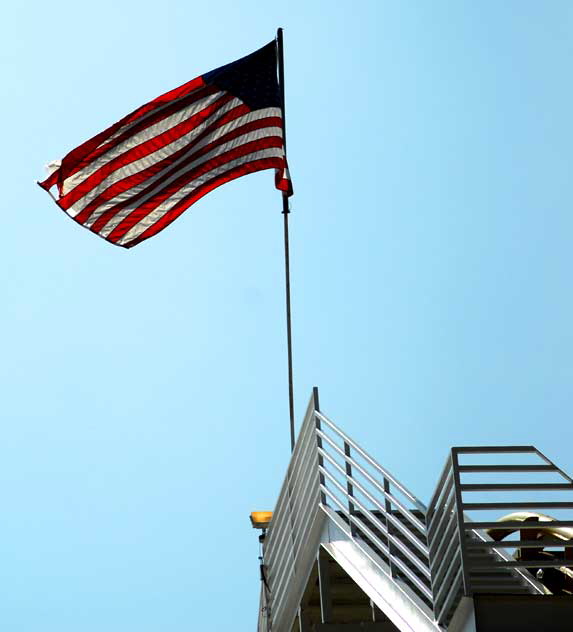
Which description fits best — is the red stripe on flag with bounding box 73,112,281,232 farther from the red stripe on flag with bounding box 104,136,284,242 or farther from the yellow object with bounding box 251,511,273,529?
the yellow object with bounding box 251,511,273,529

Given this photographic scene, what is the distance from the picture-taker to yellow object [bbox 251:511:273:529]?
14.5 meters

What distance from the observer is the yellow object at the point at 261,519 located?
47.5 ft

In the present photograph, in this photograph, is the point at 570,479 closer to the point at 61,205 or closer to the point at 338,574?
the point at 338,574

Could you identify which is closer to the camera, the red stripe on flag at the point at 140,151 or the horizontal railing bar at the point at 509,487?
the horizontal railing bar at the point at 509,487

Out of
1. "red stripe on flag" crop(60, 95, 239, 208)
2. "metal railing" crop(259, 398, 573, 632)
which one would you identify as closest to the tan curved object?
"metal railing" crop(259, 398, 573, 632)

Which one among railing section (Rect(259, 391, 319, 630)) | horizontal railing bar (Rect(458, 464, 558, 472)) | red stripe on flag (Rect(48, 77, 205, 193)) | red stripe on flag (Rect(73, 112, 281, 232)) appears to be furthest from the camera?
red stripe on flag (Rect(73, 112, 281, 232))

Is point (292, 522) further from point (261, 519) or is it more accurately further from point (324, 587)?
point (261, 519)

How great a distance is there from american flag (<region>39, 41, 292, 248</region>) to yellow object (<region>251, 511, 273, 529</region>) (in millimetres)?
3986

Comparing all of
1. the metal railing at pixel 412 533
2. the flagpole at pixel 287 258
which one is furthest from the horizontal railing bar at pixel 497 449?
the flagpole at pixel 287 258

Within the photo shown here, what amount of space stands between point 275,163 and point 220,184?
0.87 metres

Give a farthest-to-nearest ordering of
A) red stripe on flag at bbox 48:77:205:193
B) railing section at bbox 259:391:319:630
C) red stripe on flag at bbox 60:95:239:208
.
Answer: red stripe on flag at bbox 60:95:239:208, red stripe on flag at bbox 48:77:205:193, railing section at bbox 259:391:319:630

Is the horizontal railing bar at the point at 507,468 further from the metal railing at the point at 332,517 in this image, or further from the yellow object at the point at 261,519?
the yellow object at the point at 261,519

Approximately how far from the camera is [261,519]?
14531 millimetres

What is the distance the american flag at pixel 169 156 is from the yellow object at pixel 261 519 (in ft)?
13.1
